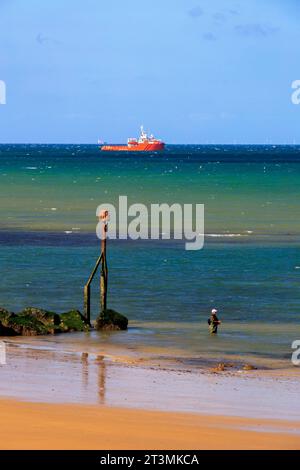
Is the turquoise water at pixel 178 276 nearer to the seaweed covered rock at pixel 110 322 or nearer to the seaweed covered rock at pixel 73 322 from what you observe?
the seaweed covered rock at pixel 110 322

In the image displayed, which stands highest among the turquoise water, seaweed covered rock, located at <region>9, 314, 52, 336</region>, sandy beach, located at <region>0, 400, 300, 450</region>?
the turquoise water

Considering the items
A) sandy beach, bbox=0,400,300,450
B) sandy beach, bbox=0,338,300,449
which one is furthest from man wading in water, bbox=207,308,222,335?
sandy beach, bbox=0,400,300,450

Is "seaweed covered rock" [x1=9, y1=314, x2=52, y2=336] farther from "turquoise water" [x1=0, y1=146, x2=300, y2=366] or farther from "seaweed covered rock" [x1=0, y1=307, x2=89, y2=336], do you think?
"turquoise water" [x1=0, y1=146, x2=300, y2=366]

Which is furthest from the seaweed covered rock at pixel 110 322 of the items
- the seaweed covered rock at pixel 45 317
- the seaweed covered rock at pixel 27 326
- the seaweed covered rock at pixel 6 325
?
the seaweed covered rock at pixel 6 325

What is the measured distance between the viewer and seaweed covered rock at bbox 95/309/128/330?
35.6m

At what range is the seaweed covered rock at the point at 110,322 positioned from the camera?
35625 mm

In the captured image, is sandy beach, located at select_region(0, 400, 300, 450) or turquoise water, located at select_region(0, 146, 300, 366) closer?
sandy beach, located at select_region(0, 400, 300, 450)

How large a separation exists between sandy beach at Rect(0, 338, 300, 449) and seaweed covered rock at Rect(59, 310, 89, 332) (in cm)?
464

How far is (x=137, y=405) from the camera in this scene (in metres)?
23.7

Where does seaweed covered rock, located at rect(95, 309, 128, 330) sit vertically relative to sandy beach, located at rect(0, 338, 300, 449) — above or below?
above

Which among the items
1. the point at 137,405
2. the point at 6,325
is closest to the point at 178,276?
the point at 6,325

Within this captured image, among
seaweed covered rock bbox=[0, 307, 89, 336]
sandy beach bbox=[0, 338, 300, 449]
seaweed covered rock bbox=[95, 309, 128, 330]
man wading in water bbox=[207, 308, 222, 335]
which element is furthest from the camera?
seaweed covered rock bbox=[95, 309, 128, 330]

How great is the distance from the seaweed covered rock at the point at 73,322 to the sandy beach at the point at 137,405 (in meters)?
4.64
